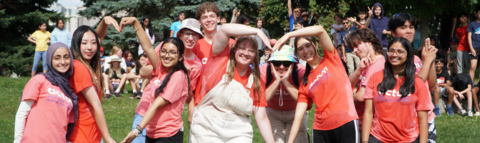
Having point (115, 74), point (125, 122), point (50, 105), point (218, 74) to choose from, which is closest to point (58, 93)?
point (50, 105)

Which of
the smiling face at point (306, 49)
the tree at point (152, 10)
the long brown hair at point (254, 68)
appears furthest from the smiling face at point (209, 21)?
the tree at point (152, 10)

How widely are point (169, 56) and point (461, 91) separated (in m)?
8.35

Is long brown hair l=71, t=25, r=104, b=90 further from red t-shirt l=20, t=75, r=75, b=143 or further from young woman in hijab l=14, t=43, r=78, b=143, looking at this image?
red t-shirt l=20, t=75, r=75, b=143

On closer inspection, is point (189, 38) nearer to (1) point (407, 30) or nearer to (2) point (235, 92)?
(2) point (235, 92)

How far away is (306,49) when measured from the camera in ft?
14.2

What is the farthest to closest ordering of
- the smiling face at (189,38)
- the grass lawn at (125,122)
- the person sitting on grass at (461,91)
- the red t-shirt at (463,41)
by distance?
the red t-shirt at (463,41), the person sitting on grass at (461,91), the grass lawn at (125,122), the smiling face at (189,38)

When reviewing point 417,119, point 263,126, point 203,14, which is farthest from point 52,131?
point 417,119

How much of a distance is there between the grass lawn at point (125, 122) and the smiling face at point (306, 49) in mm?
3226

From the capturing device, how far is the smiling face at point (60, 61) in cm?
371

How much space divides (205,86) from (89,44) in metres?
1.18

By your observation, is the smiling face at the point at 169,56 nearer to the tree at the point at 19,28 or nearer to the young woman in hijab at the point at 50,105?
the young woman in hijab at the point at 50,105

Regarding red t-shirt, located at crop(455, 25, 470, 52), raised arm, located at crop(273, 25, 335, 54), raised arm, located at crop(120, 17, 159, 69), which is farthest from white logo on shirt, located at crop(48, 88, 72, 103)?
red t-shirt, located at crop(455, 25, 470, 52)

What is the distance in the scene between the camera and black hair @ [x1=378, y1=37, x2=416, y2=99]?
4125 millimetres

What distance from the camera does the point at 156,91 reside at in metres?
4.24
